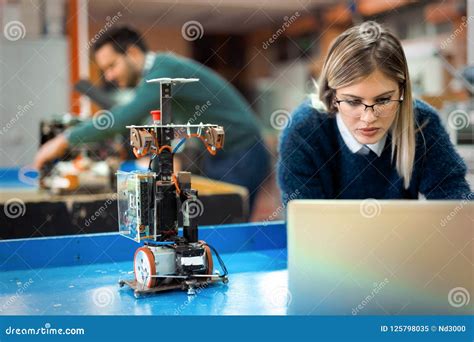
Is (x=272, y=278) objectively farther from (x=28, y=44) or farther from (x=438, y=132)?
(x=28, y=44)

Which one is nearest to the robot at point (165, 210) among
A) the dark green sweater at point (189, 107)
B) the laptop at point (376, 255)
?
the dark green sweater at point (189, 107)

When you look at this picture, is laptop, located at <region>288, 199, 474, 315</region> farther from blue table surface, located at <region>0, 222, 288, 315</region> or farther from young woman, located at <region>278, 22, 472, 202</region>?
young woman, located at <region>278, 22, 472, 202</region>

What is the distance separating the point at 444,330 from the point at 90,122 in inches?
75.0

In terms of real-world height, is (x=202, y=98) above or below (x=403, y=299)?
above

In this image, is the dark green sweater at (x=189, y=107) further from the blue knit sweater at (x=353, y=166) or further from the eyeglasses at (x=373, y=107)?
the eyeglasses at (x=373, y=107)

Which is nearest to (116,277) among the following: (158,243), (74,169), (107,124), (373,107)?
(158,243)

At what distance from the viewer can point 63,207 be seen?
2.61m

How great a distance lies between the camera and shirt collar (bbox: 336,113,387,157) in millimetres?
1845

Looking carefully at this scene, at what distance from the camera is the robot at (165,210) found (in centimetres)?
151

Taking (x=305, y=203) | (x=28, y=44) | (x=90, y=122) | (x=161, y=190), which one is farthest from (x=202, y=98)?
(x=28, y=44)

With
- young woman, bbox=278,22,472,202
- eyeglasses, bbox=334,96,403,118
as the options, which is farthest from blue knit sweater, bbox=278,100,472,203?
eyeglasses, bbox=334,96,403,118

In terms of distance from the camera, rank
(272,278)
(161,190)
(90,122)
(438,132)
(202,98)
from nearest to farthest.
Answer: (161,190), (272,278), (438,132), (202,98), (90,122)

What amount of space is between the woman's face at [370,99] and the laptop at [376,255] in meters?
0.49

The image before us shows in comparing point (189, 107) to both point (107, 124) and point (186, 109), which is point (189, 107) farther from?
point (107, 124)
